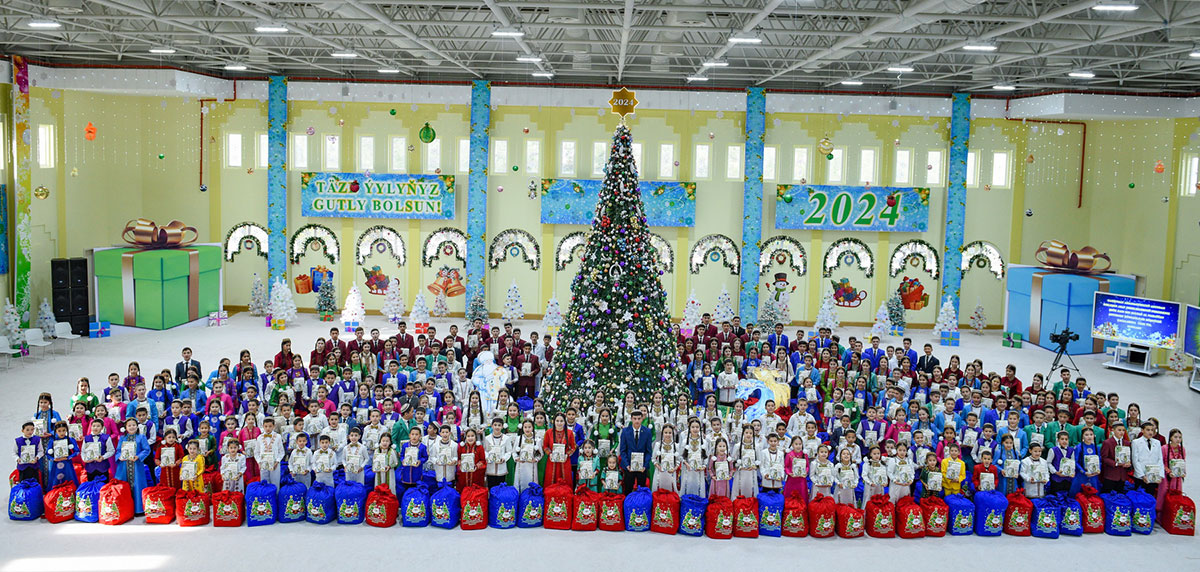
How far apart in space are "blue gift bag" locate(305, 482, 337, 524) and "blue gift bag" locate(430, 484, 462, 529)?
1.13 metres

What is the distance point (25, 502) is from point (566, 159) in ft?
55.5

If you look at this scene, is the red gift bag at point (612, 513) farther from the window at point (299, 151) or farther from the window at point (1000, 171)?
the window at point (1000, 171)

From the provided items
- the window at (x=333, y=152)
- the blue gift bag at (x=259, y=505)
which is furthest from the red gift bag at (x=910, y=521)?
the window at (x=333, y=152)

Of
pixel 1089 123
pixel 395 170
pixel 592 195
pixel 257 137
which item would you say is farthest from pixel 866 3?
pixel 257 137

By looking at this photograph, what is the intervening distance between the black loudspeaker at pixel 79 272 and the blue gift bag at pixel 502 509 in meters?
15.6

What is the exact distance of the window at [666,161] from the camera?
2556cm

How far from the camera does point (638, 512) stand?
10781 mm

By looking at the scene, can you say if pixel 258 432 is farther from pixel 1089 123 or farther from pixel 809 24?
pixel 1089 123

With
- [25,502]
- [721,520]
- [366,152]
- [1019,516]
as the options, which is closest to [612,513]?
[721,520]

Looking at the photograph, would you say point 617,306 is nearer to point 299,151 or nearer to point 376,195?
point 376,195

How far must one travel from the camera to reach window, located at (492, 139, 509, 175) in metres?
25.5

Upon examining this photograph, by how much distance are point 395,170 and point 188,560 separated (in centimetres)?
1709

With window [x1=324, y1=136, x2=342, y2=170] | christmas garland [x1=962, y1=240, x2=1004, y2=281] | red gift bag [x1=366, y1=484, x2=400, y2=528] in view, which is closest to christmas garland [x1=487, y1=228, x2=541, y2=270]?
window [x1=324, y1=136, x2=342, y2=170]

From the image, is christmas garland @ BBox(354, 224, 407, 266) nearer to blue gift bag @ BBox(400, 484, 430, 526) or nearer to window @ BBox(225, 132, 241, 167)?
window @ BBox(225, 132, 241, 167)
